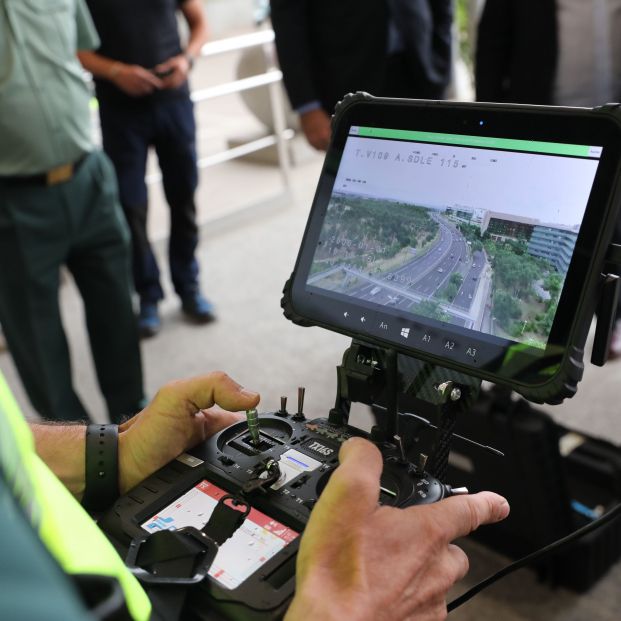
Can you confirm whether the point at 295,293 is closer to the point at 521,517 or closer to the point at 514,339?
the point at 514,339

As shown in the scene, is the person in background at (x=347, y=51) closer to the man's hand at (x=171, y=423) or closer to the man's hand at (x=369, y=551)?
the man's hand at (x=171, y=423)

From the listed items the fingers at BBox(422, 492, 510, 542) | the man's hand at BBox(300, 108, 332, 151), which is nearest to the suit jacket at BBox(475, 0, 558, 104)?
the man's hand at BBox(300, 108, 332, 151)

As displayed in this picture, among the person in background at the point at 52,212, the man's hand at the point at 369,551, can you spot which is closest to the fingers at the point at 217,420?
the man's hand at the point at 369,551

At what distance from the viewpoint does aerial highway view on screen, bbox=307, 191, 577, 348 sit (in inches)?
24.4

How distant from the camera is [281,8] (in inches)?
74.0

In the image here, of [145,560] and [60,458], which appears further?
[60,458]

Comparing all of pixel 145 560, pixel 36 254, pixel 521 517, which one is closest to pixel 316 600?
pixel 145 560

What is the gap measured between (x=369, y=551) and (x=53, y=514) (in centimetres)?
25

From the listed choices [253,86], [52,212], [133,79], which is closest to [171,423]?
[52,212]

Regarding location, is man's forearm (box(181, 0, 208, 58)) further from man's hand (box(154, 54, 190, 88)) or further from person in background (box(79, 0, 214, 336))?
man's hand (box(154, 54, 190, 88))

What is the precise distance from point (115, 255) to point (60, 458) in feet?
3.50

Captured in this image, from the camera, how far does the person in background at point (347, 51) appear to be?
1853 millimetres

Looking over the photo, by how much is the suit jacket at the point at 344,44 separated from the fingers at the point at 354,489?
1.51 meters

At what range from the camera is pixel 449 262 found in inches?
26.6
